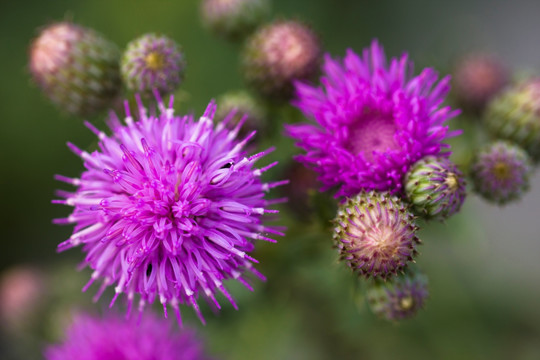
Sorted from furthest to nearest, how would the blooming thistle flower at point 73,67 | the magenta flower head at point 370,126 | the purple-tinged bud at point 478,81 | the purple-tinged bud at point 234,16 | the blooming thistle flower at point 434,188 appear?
1. the purple-tinged bud at point 478,81
2. the purple-tinged bud at point 234,16
3. the blooming thistle flower at point 73,67
4. the magenta flower head at point 370,126
5. the blooming thistle flower at point 434,188

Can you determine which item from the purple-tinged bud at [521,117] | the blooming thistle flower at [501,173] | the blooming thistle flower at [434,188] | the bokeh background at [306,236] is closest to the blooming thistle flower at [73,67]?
the bokeh background at [306,236]

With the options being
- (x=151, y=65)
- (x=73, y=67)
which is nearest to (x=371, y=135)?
(x=151, y=65)

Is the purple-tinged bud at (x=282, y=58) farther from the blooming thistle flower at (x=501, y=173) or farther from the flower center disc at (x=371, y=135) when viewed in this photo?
the blooming thistle flower at (x=501, y=173)

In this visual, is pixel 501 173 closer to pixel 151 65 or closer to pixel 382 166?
pixel 382 166

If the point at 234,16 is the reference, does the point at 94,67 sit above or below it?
below

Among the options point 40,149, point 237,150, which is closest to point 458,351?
point 237,150

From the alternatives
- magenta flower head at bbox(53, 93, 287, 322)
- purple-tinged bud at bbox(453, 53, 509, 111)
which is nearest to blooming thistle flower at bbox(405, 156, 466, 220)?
magenta flower head at bbox(53, 93, 287, 322)

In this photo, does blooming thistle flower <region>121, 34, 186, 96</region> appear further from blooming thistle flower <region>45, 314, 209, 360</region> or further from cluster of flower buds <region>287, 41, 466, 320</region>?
blooming thistle flower <region>45, 314, 209, 360</region>
